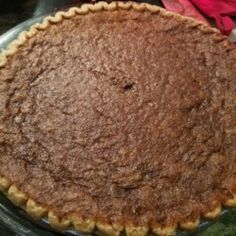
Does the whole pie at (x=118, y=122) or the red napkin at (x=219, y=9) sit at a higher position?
the whole pie at (x=118, y=122)

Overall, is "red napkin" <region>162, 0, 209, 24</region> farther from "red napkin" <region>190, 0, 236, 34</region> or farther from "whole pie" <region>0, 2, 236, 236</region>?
"whole pie" <region>0, 2, 236, 236</region>

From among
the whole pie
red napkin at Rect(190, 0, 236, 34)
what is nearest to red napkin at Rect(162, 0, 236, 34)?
red napkin at Rect(190, 0, 236, 34)

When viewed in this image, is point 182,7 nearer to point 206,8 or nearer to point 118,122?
point 206,8

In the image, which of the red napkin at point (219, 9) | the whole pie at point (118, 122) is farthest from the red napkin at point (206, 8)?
the whole pie at point (118, 122)

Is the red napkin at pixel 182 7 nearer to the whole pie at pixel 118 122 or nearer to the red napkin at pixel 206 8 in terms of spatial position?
the red napkin at pixel 206 8

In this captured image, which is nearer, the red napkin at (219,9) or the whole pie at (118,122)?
the whole pie at (118,122)

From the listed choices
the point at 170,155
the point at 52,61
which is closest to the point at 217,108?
the point at 170,155

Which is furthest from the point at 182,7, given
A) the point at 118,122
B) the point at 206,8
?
the point at 118,122
